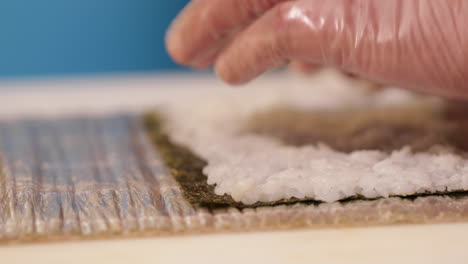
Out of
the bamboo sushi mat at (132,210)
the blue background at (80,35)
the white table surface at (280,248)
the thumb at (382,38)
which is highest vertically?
the blue background at (80,35)

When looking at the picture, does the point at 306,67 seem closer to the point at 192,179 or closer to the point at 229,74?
the point at 229,74

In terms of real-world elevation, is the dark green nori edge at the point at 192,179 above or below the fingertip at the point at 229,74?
below

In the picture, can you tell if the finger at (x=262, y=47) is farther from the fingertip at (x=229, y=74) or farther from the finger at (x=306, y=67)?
the finger at (x=306, y=67)

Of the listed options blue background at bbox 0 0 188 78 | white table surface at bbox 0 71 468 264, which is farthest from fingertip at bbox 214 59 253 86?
blue background at bbox 0 0 188 78

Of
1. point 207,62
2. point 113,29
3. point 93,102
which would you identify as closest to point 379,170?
point 207,62

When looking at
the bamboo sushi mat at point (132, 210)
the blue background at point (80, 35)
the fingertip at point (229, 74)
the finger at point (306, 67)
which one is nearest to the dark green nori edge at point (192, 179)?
the bamboo sushi mat at point (132, 210)

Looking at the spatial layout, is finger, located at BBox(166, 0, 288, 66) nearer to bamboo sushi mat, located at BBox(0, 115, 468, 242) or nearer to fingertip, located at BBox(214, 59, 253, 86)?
fingertip, located at BBox(214, 59, 253, 86)
